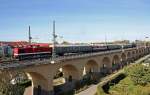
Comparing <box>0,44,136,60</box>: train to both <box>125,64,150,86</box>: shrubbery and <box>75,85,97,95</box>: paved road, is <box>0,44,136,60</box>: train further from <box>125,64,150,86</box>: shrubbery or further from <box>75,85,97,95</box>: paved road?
<box>125,64,150,86</box>: shrubbery

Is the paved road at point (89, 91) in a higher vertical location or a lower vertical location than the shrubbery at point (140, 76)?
lower

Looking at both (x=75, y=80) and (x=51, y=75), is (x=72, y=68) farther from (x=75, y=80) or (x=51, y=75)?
(x=51, y=75)

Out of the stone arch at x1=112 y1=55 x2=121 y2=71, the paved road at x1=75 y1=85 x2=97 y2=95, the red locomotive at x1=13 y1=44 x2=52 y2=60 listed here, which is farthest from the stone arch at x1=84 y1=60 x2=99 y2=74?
the stone arch at x1=112 y1=55 x2=121 y2=71

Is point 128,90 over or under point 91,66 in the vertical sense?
under

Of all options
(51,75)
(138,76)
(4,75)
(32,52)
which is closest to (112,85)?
(138,76)

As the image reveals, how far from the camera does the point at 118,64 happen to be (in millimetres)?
87562

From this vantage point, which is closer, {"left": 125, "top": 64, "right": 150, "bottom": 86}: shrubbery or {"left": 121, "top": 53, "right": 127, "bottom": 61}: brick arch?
{"left": 125, "top": 64, "right": 150, "bottom": 86}: shrubbery

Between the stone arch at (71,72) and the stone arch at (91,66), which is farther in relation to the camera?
the stone arch at (91,66)

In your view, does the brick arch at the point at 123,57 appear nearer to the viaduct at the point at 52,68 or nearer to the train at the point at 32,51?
the viaduct at the point at 52,68

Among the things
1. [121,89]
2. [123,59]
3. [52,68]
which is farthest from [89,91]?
[123,59]

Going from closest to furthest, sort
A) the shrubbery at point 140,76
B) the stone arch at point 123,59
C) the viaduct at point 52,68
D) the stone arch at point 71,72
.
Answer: the viaduct at point 52,68, the shrubbery at point 140,76, the stone arch at point 71,72, the stone arch at point 123,59

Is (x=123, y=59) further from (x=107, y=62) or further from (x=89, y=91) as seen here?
(x=89, y=91)

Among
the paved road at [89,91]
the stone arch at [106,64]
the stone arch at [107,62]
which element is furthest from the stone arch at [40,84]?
the stone arch at [107,62]

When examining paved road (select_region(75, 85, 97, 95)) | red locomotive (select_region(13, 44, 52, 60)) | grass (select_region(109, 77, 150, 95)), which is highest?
red locomotive (select_region(13, 44, 52, 60))
